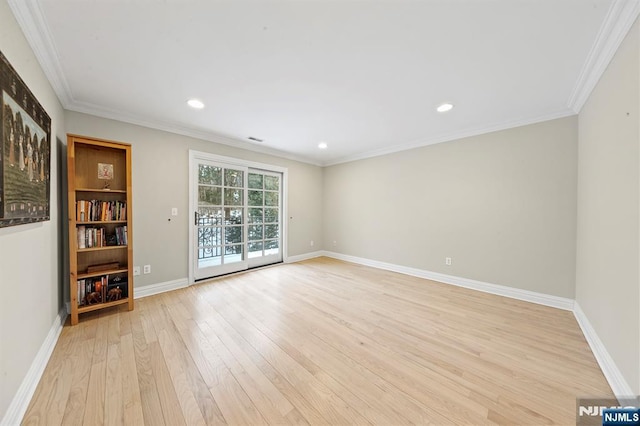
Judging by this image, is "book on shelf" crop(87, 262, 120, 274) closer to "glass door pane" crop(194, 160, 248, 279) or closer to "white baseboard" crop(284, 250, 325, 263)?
"glass door pane" crop(194, 160, 248, 279)

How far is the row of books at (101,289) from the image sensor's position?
7.75 ft

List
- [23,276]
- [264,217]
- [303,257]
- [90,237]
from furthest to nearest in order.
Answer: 1. [303,257]
2. [264,217]
3. [90,237]
4. [23,276]

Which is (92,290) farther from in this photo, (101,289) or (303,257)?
(303,257)

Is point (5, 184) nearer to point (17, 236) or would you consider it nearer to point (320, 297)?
point (17, 236)

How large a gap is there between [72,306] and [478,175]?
17.1ft

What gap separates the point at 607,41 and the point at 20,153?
3.94 m

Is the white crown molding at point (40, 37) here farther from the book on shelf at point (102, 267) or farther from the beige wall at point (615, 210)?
the beige wall at point (615, 210)

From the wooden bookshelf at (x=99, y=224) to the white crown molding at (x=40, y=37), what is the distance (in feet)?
1.77

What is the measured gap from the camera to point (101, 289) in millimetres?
2461

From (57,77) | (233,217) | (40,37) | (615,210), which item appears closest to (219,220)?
(233,217)

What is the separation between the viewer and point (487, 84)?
2.13m

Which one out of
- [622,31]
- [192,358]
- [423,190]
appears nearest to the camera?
[622,31]

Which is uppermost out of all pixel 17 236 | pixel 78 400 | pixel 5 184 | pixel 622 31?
pixel 622 31

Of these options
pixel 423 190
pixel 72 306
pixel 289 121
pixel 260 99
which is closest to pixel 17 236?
pixel 72 306
